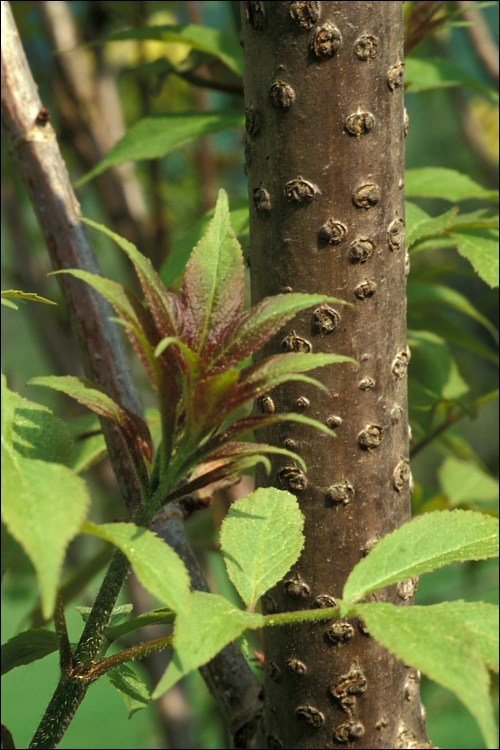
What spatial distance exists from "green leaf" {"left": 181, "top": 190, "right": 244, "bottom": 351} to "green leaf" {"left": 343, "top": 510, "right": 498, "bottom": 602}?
0.09 meters

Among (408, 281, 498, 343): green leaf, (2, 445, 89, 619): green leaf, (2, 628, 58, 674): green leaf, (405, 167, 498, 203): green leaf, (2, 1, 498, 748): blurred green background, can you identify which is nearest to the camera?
(2, 445, 89, 619): green leaf

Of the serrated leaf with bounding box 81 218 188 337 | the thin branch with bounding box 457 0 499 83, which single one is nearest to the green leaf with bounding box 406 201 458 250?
the serrated leaf with bounding box 81 218 188 337

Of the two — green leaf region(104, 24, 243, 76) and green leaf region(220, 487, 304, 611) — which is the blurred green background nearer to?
green leaf region(104, 24, 243, 76)

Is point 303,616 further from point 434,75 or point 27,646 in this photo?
point 434,75

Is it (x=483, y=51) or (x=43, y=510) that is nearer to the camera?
(x=43, y=510)

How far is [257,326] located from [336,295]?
67 millimetres

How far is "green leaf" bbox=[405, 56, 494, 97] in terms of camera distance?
2.22 feet

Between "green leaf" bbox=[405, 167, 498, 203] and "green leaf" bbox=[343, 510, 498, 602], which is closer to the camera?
"green leaf" bbox=[343, 510, 498, 602]

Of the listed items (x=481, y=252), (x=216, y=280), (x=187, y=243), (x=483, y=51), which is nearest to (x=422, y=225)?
(x=481, y=252)

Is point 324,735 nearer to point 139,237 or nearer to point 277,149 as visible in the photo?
point 277,149

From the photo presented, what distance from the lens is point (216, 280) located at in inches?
11.3

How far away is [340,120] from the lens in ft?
1.05

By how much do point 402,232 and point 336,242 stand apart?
0.11 ft

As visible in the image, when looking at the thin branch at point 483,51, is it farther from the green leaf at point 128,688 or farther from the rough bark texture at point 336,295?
the green leaf at point 128,688
